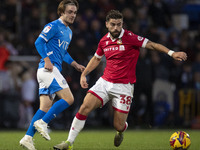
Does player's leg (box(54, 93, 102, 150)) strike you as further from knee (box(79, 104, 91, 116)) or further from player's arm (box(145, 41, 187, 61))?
player's arm (box(145, 41, 187, 61))

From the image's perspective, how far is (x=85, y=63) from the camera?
1248cm

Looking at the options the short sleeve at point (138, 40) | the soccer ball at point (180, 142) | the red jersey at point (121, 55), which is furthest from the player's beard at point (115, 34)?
the soccer ball at point (180, 142)

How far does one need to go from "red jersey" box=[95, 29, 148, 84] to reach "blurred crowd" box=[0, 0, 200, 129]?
5176 millimetres

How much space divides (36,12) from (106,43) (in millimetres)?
7264

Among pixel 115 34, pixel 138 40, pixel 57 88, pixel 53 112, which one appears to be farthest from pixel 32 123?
pixel 138 40

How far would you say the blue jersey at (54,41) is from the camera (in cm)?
704

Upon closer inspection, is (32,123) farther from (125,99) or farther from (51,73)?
(125,99)

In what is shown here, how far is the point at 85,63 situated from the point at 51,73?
5.47 m

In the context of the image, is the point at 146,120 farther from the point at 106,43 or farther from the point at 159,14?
the point at 106,43

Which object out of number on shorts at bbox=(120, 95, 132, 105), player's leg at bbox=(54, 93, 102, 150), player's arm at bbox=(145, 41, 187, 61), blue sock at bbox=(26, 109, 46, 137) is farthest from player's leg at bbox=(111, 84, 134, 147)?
blue sock at bbox=(26, 109, 46, 137)

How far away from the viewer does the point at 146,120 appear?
12.9 m

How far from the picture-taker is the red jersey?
23.6ft

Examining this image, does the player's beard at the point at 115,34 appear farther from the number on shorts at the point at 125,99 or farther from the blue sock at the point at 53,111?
the blue sock at the point at 53,111

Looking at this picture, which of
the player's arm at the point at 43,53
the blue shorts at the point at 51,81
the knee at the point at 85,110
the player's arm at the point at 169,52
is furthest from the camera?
the blue shorts at the point at 51,81
